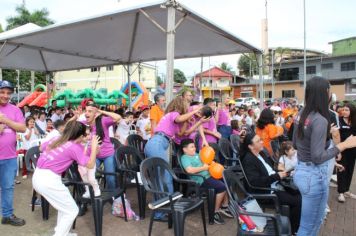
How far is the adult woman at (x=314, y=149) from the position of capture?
2.55m

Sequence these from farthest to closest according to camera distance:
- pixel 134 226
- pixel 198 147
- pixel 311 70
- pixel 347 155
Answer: pixel 311 70 < pixel 198 147 < pixel 347 155 < pixel 134 226

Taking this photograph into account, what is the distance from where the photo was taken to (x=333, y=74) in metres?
38.4

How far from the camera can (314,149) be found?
2.55m

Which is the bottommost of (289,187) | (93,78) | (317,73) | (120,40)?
(289,187)

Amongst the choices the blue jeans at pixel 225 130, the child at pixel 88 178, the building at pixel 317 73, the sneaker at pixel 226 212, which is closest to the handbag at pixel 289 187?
the sneaker at pixel 226 212

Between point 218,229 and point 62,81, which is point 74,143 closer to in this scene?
point 218,229

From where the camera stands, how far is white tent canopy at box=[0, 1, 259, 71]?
6.36 m

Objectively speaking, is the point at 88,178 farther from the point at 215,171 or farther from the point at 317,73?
the point at 317,73

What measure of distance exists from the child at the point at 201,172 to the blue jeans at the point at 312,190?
1.58 metres

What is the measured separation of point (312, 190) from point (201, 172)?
72.7 inches

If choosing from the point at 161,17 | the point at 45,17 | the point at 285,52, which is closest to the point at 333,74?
the point at 285,52

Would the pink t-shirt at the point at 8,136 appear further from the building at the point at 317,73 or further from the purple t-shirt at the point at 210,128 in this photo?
the building at the point at 317,73

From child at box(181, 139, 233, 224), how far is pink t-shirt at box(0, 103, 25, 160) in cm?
233

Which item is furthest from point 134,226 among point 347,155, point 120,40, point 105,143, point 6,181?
point 120,40
